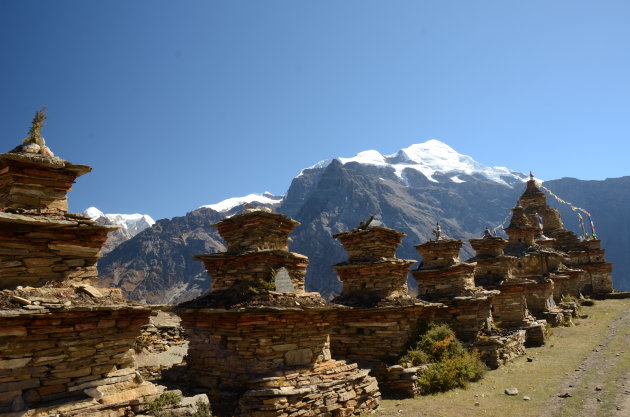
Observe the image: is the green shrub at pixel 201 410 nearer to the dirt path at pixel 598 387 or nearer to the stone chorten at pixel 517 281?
the dirt path at pixel 598 387

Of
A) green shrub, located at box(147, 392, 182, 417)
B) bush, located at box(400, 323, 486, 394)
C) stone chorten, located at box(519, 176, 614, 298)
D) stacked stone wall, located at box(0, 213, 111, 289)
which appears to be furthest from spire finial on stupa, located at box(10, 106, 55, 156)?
stone chorten, located at box(519, 176, 614, 298)

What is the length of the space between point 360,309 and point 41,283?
10544mm

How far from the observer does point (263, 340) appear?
1084cm

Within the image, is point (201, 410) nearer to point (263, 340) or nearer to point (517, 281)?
point (263, 340)

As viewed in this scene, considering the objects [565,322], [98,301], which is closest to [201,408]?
[98,301]

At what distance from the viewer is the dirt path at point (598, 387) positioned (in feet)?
35.2

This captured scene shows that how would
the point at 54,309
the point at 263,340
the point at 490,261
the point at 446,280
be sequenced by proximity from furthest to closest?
the point at 490,261 → the point at 446,280 → the point at 263,340 → the point at 54,309

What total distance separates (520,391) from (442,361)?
2.60 meters

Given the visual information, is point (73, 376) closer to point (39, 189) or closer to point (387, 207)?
point (39, 189)

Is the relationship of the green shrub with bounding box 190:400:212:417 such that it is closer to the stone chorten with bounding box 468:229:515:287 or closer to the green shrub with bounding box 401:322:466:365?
the green shrub with bounding box 401:322:466:365

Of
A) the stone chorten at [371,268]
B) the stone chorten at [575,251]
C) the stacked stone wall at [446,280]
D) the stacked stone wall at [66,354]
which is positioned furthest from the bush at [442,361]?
the stone chorten at [575,251]

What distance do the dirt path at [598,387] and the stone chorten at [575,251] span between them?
2102 centimetres

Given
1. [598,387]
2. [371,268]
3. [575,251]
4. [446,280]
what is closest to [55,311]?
[371,268]

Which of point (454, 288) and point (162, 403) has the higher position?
point (454, 288)
